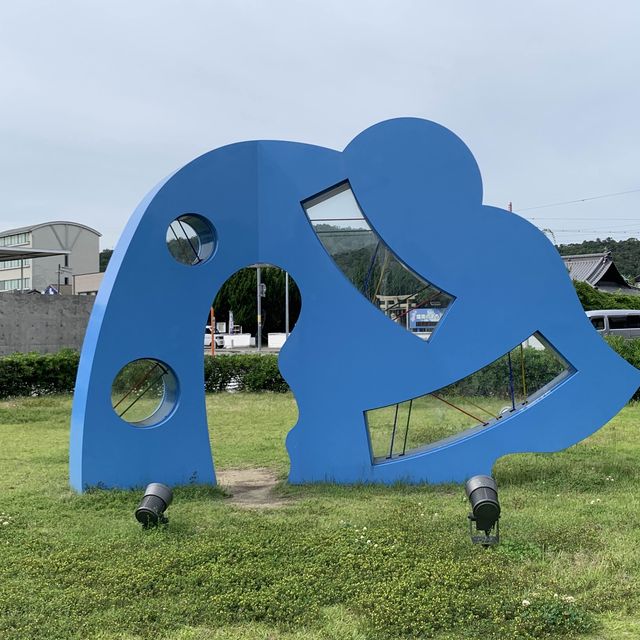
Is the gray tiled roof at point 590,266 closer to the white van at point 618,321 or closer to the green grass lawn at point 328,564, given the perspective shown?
the white van at point 618,321

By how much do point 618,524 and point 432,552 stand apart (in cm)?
174

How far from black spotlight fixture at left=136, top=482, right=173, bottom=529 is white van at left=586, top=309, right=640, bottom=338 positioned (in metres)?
21.2

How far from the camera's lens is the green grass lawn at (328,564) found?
12.9 feet

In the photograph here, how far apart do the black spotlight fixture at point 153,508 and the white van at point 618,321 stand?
21.2 m

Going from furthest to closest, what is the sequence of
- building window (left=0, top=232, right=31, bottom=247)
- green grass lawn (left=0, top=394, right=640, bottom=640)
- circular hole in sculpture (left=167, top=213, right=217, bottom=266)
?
building window (left=0, top=232, right=31, bottom=247), circular hole in sculpture (left=167, top=213, right=217, bottom=266), green grass lawn (left=0, top=394, right=640, bottom=640)

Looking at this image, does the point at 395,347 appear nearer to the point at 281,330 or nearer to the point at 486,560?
the point at 486,560

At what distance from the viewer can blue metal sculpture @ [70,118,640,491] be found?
23.3 ft

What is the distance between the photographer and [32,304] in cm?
1819

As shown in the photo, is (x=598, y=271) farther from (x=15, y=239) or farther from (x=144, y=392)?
(x=15, y=239)

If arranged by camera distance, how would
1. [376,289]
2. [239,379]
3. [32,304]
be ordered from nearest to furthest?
[376,289] → [239,379] → [32,304]

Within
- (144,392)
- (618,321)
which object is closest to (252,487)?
(144,392)

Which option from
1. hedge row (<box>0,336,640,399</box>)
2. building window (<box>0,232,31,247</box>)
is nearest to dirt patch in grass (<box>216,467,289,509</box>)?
hedge row (<box>0,336,640,399</box>)

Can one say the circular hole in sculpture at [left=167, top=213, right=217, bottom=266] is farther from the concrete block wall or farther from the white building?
the white building

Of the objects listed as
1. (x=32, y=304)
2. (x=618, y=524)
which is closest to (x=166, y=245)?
(x=618, y=524)
